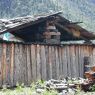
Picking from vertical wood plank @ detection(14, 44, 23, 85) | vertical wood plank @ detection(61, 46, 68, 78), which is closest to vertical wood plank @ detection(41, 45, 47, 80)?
vertical wood plank @ detection(61, 46, 68, 78)

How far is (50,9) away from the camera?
6091cm

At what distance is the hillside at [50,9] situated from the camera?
61.0 metres

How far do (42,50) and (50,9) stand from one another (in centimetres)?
4193

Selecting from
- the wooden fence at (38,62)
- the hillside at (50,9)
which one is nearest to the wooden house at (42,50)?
the wooden fence at (38,62)

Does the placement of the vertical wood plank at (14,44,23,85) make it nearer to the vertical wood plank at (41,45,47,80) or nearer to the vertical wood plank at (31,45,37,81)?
the vertical wood plank at (31,45,37,81)

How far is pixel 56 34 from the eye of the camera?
66.4 ft

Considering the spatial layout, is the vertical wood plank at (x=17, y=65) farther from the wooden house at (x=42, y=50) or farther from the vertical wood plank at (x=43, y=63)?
the vertical wood plank at (x=43, y=63)

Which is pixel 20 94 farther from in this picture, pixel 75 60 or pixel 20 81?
pixel 75 60

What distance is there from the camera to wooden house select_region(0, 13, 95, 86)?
1794cm

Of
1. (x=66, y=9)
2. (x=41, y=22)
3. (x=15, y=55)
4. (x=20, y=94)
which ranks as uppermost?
(x=66, y=9)

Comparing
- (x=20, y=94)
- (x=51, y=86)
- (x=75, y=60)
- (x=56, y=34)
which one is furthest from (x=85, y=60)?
(x=20, y=94)

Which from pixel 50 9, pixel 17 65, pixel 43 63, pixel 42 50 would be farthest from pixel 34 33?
pixel 50 9

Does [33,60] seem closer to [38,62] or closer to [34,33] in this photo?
[38,62]

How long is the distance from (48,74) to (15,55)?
2.24 m
